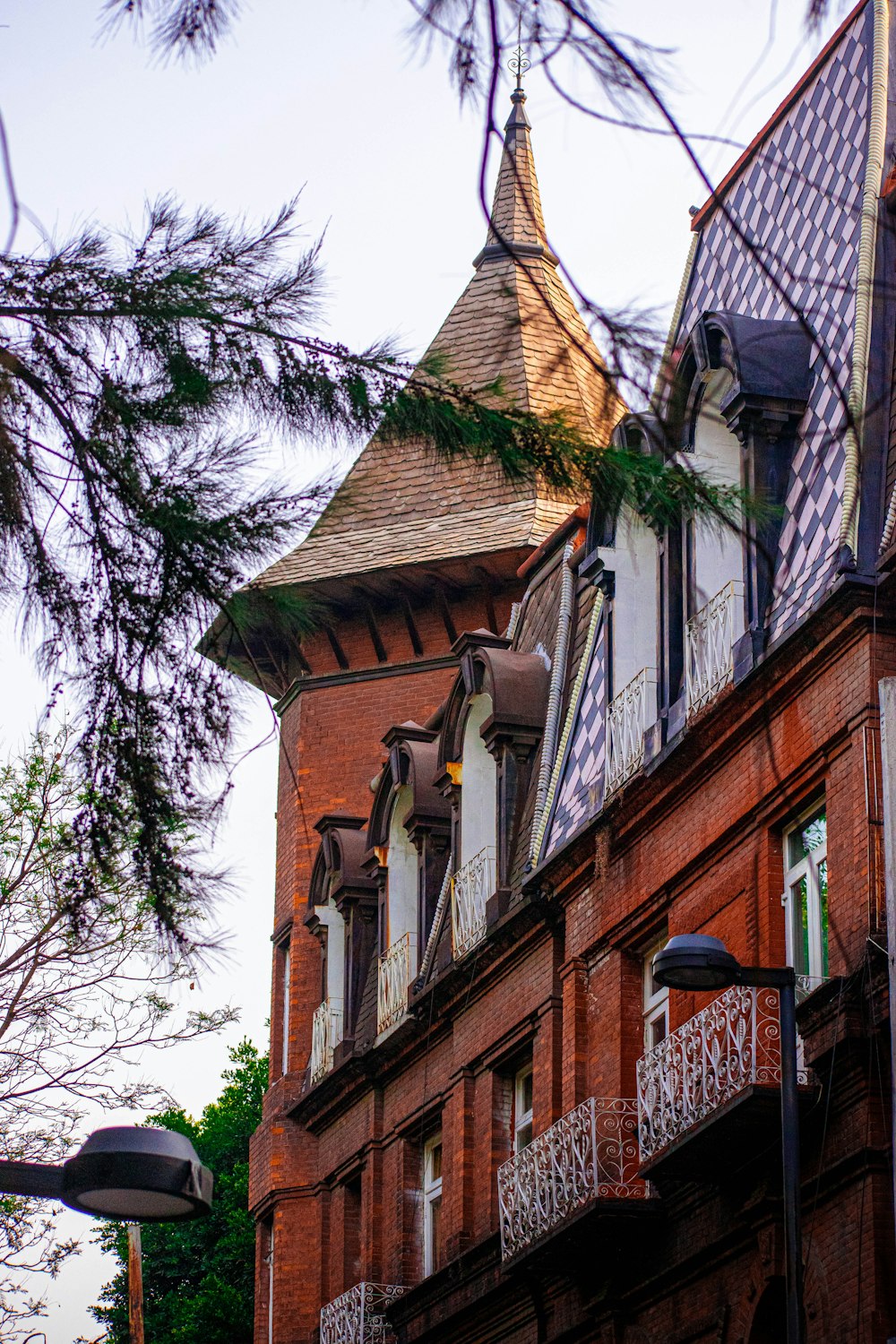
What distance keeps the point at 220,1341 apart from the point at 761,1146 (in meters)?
31.1

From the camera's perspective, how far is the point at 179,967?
866 cm

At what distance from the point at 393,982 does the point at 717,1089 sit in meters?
10.1

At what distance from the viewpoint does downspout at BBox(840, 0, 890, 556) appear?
1692 cm

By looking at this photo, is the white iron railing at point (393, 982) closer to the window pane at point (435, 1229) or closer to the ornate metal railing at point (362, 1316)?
the window pane at point (435, 1229)

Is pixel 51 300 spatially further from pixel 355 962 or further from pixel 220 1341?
pixel 220 1341

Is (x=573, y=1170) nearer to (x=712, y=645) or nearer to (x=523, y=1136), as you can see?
(x=523, y=1136)

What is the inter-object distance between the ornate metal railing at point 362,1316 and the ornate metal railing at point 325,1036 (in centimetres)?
306

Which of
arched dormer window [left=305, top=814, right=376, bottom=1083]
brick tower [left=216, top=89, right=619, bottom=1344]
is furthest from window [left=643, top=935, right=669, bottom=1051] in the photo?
brick tower [left=216, top=89, right=619, bottom=1344]

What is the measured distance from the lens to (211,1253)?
1965 inches

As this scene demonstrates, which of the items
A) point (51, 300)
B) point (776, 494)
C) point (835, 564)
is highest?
point (776, 494)

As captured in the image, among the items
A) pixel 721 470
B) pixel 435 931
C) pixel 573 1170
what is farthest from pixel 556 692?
pixel 573 1170

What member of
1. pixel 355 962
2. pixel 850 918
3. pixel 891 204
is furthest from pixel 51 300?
pixel 355 962

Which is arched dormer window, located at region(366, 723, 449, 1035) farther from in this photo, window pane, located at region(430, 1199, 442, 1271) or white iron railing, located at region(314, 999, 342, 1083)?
window pane, located at region(430, 1199, 442, 1271)

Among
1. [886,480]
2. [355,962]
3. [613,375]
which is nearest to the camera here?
[613,375]
